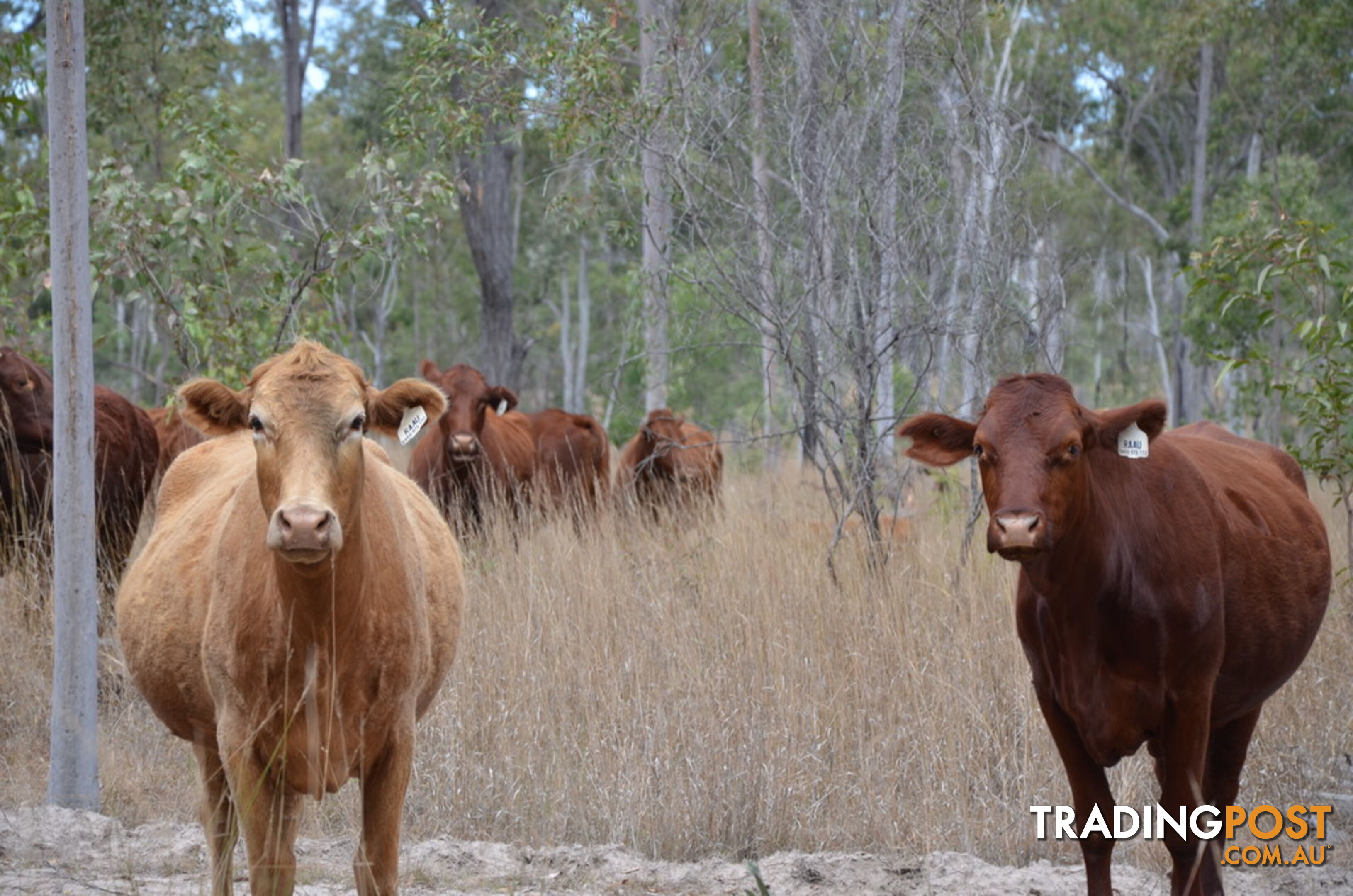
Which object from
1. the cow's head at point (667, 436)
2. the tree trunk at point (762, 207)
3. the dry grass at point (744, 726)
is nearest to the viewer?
the dry grass at point (744, 726)

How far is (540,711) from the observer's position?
702cm

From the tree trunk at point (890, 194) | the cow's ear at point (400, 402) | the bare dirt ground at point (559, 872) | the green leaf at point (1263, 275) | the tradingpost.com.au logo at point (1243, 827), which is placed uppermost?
the tree trunk at point (890, 194)

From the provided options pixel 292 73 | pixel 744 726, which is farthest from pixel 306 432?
pixel 292 73

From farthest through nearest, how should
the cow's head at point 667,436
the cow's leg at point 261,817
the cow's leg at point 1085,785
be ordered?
the cow's head at point 667,436
the cow's leg at point 1085,785
the cow's leg at point 261,817

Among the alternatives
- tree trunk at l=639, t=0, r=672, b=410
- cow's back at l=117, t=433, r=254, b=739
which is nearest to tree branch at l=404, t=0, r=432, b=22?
tree trunk at l=639, t=0, r=672, b=410

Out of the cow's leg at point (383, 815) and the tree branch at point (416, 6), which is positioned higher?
the tree branch at point (416, 6)

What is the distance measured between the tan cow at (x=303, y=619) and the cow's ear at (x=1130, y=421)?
2.23 metres

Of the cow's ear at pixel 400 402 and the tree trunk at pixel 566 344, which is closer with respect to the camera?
the cow's ear at pixel 400 402

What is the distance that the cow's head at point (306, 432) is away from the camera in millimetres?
3695

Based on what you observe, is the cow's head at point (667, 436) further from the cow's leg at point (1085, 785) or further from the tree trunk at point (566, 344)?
the tree trunk at point (566, 344)

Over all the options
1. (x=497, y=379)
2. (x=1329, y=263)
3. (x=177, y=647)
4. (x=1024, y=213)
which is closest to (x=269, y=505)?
(x=177, y=647)

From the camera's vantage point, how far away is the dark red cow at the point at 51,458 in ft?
29.2

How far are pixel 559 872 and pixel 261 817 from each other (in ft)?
5.88

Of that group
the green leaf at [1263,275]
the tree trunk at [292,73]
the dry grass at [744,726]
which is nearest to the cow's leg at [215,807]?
the dry grass at [744,726]
